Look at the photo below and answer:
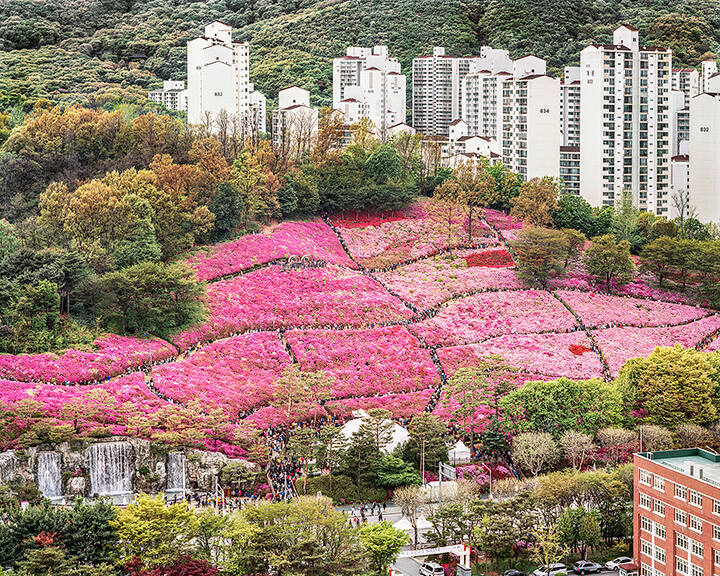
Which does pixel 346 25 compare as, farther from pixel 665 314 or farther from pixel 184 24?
pixel 665 314

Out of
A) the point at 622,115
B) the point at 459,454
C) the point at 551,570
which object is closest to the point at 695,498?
the point at 551,570


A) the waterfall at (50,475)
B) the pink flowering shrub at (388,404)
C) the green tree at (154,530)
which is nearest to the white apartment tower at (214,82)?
the pink flowering shrub at (388,404)

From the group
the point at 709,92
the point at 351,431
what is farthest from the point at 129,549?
the point at 709,92

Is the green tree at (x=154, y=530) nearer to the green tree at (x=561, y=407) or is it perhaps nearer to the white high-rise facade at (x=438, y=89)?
the green tree at (x=561, y=407)

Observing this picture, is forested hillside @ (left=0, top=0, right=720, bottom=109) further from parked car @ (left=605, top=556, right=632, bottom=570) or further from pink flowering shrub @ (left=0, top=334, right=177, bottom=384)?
parked car @ (left=605, top=556, right=632, bottom=570)

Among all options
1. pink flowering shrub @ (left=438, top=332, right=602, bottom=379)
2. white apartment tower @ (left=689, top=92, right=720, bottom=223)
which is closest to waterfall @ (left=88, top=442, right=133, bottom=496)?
pink flowering shrub @ (left=438, top=332, right=602, bottom=379)

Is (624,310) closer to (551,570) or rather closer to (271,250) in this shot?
(271,250)

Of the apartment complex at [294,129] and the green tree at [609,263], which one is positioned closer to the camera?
the green tree at [609,263]

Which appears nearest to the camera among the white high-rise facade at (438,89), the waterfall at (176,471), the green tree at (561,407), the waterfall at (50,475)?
the waterfall at (50,475)

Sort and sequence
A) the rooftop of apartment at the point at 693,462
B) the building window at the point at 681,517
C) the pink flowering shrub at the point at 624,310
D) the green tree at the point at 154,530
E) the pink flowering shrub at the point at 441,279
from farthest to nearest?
the pink flowering shrub at the point at 441,279, the pink flowering shrub at the point at 624,310, the building window at the point at 681,517, the rooftop of apartment at the point at 693,462, the green tree at the point at 154,530
